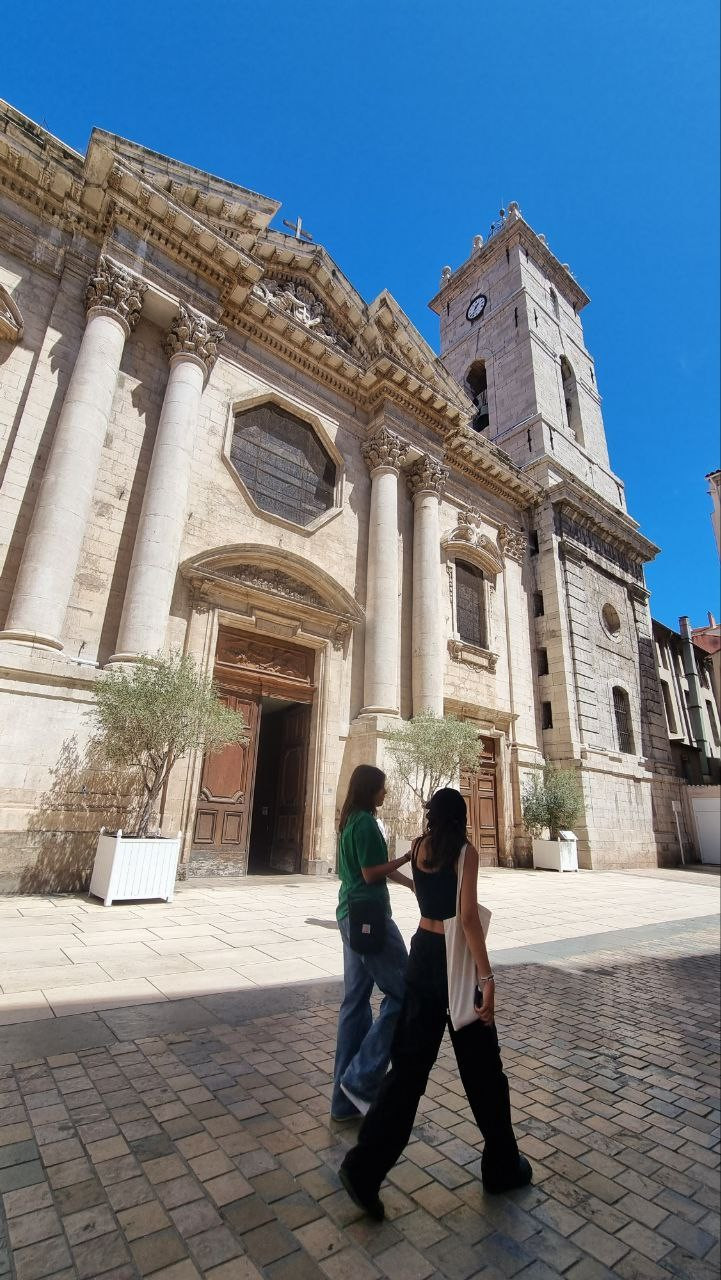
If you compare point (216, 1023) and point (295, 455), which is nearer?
point (216, 1023)

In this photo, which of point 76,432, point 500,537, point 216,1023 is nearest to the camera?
point 216,1023

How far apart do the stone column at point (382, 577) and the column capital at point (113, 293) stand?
21.7 ft

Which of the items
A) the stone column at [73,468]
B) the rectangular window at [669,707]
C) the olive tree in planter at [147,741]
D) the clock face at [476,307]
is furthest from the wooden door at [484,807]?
the clock face at [476,307]

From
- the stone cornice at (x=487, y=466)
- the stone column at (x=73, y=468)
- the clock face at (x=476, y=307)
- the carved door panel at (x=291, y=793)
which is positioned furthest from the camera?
the clock face at (x=476, y=307)

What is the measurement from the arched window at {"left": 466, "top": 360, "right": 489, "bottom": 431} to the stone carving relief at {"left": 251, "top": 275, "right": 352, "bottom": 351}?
36.0 feet

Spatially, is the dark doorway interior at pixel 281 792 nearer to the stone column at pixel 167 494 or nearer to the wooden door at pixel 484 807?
the stone column at pixel 167 494

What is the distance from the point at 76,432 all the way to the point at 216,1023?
960 cm

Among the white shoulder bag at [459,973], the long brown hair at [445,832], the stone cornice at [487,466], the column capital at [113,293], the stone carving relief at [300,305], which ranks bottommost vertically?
the white shoulder bag at [459,973]

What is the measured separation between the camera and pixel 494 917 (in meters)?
7.77

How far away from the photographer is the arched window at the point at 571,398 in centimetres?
2494

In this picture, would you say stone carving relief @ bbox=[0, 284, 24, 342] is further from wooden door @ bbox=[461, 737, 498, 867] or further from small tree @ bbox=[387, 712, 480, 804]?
wooden door @ bbox=[461, 737, 498, 867]

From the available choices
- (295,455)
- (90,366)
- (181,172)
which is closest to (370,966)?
(90,366)

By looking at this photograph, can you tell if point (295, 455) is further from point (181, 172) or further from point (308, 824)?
point (308, 824)

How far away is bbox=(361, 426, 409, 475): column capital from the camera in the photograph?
1552 centimetres
